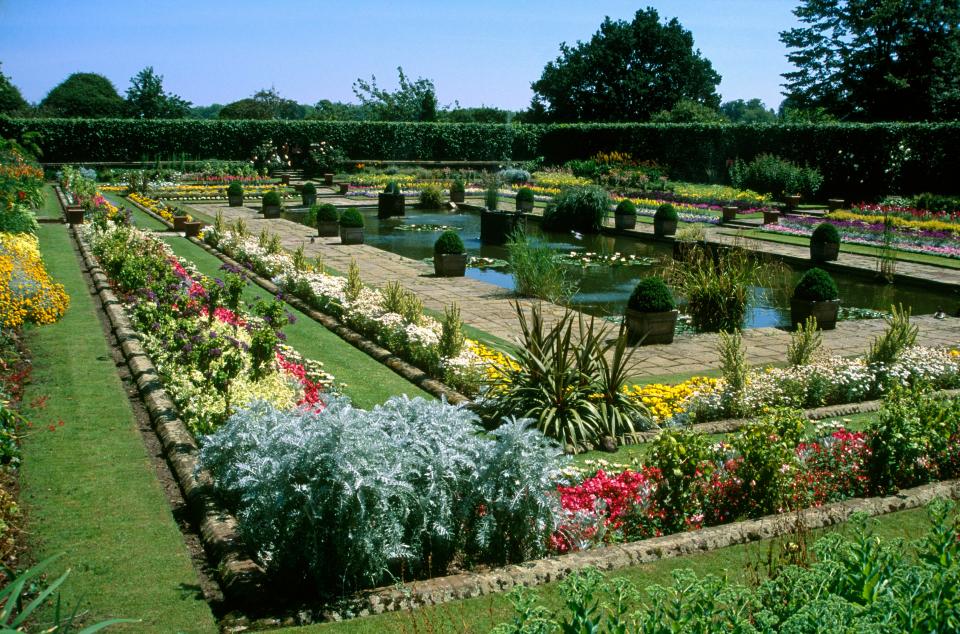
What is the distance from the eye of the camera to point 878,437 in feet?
16.4

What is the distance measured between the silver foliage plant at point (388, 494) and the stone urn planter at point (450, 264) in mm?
8752

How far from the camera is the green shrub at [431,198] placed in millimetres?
25984

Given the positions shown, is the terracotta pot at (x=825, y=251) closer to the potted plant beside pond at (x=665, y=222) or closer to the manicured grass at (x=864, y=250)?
the manicured grass at (x=864, y=250)

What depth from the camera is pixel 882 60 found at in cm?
3647

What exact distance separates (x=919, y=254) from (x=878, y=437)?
13123 mm

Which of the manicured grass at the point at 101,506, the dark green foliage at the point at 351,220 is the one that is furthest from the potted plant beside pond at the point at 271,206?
the manicured grass at the point at 101,506

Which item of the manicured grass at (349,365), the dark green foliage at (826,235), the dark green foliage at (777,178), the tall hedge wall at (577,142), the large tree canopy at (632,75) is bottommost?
the manicured grass at (349,365)

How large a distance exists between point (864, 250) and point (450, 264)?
9.13m

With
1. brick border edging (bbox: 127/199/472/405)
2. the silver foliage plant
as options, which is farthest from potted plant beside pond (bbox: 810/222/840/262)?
the silver foliage plant

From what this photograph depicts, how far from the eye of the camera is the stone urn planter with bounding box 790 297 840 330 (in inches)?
387

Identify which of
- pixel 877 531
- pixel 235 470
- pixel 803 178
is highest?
pixel 803 178

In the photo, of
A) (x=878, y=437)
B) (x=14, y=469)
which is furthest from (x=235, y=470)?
(x=878, y=437)

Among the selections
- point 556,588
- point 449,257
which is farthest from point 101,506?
point 449,257

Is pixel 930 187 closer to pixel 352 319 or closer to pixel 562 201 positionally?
pixel 562 201
